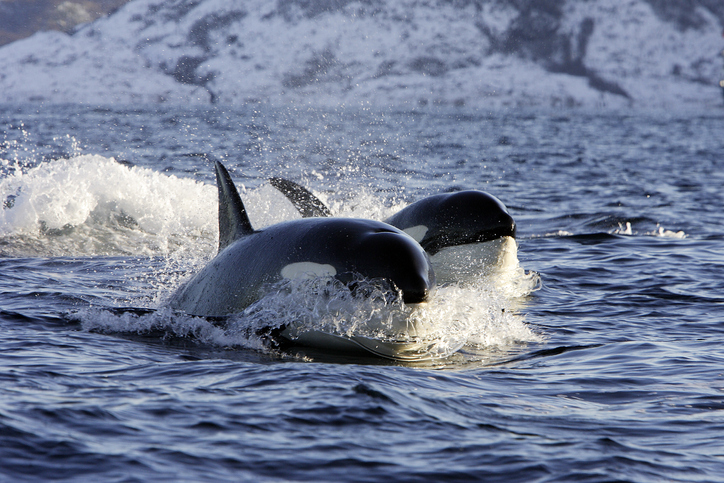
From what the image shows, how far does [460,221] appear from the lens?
30.3ft

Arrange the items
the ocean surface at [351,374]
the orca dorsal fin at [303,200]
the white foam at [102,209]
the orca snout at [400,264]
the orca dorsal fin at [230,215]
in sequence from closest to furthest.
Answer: the ocean surface at [351,374] < the orca snout at [400,264] < the orca dorsal fin at [230,215] < the orca dorsal fin at [303,200] < the white foam at [102,209]

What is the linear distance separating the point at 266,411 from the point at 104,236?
372 inches

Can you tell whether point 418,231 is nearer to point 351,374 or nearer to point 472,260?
point 472,260

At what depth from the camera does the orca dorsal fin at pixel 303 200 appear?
9000mm

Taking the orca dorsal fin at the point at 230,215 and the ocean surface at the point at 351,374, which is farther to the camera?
the orca dorsal fin at the point at 230,215

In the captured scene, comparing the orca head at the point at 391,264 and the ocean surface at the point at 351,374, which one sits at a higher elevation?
the orca head at the point at 391,264

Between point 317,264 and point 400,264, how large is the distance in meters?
0.67

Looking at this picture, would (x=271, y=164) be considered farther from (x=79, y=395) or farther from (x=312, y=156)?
(x=79, y=395)

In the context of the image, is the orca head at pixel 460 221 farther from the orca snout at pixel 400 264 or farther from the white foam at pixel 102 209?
the white foam at pixel 102 209

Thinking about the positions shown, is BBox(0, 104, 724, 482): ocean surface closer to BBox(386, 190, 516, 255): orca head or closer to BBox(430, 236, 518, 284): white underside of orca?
BBox(430, 236, 518, 284): white underside of orca

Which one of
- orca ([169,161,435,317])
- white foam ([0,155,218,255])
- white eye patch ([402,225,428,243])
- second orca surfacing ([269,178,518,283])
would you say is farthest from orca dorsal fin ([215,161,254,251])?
white foam ([0,155,218,255])

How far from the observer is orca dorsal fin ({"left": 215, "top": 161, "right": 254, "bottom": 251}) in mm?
7445

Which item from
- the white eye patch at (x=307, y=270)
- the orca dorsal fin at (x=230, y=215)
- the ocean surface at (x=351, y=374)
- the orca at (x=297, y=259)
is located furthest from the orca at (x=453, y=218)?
the white eye patch at (x=307, y=270)

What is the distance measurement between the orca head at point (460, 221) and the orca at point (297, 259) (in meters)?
2.63
